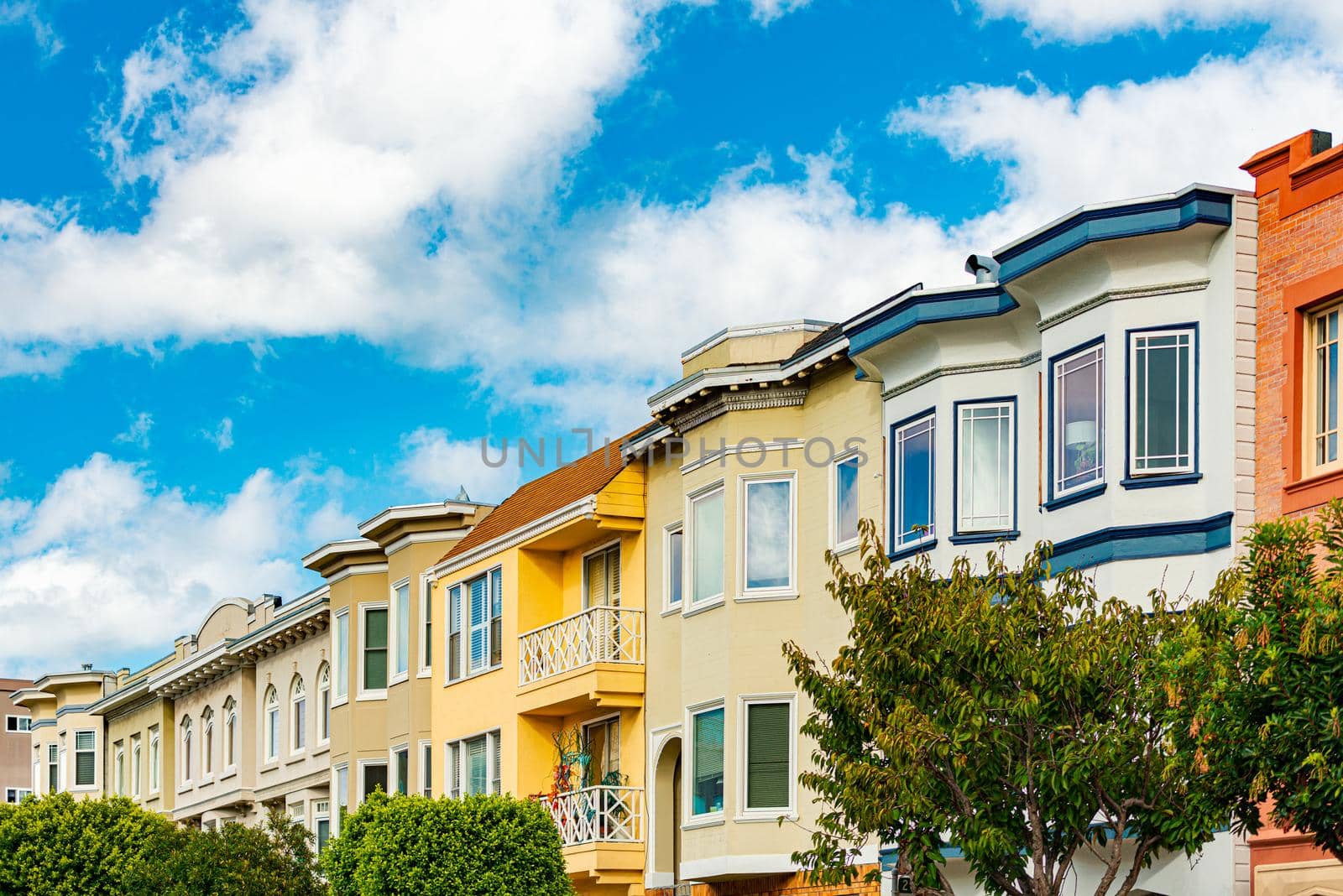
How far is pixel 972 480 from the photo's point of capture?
2747 centimetres

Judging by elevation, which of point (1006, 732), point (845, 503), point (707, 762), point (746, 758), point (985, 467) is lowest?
point (707, 762)

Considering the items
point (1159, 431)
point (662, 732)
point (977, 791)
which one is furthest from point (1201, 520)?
point (662, 732)

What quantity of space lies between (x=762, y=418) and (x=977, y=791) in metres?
14.3

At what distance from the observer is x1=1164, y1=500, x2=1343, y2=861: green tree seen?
15969 mm

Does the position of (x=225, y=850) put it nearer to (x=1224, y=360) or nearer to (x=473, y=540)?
(x=473, y=540)

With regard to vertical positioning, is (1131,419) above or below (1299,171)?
below

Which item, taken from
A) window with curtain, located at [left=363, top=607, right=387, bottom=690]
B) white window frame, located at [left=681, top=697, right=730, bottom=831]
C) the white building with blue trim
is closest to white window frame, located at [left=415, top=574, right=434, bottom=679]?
window with curtain, located at [left=363, top=607, right=387, bottom=690]

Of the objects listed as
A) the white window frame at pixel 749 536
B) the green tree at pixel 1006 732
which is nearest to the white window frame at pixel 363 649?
the white window frame at pixel 749 536

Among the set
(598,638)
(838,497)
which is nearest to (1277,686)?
(838,497)

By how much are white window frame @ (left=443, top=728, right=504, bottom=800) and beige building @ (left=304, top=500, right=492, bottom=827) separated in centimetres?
33

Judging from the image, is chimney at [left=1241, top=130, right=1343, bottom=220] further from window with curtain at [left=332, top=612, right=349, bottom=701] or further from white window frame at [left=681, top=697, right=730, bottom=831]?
window with curtain at [left=332, top=612, right=349, bottom=701]

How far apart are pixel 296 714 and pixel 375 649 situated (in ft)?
20.9

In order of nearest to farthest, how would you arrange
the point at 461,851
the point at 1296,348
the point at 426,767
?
the point at 1296,348, the point at 461,851, the point at 426,767

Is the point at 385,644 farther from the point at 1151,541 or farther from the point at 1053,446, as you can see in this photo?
the point at 1151,541
